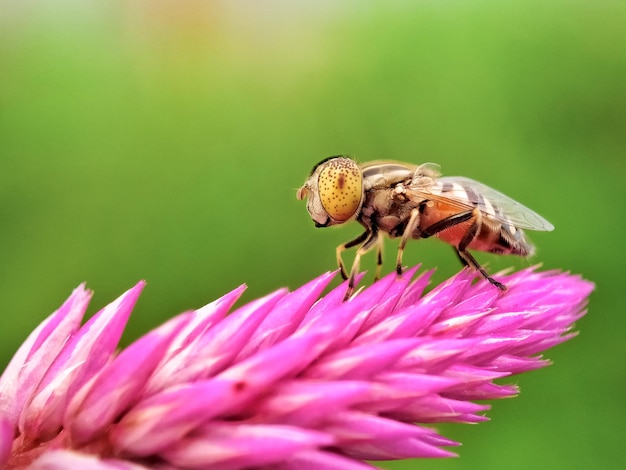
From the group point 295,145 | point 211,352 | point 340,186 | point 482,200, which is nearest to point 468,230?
point 482,200

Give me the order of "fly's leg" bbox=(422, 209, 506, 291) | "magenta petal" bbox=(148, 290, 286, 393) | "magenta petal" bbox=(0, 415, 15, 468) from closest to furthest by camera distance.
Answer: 1. "magenta petal" bbox=(0, 415, 15, 468)
2. "magenta petal" bbox=(148, 290, 286, 393)
3. "fly's leg" bbox=(422, 209, 506, 291)

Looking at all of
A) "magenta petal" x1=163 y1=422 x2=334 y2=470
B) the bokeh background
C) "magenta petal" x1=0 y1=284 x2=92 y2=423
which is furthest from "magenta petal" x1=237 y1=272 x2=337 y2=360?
the bokeh background

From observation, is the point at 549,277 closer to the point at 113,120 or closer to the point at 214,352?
the point at 214,352

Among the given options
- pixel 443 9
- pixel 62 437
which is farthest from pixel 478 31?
pixel 62 437

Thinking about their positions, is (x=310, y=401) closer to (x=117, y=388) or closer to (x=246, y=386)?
(x=246, y=386)

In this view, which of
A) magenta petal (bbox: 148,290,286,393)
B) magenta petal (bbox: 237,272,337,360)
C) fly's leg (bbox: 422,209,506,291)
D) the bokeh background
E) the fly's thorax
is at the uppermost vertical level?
the bokeh background

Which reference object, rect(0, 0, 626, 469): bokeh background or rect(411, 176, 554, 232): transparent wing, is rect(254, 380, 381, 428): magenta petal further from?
rect(0, 0, 626, 469): bokeh background

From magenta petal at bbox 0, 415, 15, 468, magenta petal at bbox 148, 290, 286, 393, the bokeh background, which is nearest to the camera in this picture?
magenta petal at bbox 0, 415, 15, 468
